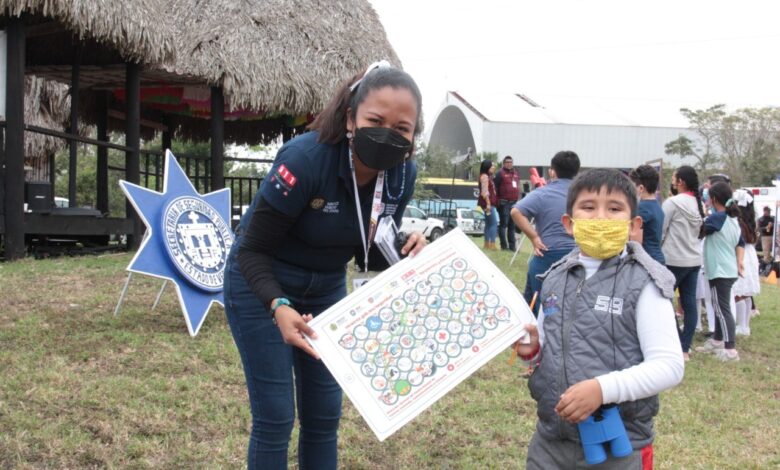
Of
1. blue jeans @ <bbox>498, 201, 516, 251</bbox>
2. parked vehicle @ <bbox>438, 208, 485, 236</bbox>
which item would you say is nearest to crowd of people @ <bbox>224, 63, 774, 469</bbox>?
blue jeans @ <bbox>498, 201, 516, 251</bbox>

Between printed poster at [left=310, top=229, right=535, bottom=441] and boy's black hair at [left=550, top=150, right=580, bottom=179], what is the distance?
3.63 m

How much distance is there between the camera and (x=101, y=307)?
6289 mm

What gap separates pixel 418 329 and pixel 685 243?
5.12 meters

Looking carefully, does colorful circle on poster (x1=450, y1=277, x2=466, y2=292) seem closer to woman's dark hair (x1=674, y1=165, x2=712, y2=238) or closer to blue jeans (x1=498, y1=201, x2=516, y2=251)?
woman's dark hair (x1=674, y1=165, x2=712, y2=238)

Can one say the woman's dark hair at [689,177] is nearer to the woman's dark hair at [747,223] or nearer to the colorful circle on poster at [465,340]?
the woman's dark hair at [747,223]

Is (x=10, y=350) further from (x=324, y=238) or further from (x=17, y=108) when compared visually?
(x=17, y=108)

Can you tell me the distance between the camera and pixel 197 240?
5898 millimetres

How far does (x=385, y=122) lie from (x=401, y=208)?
450mm

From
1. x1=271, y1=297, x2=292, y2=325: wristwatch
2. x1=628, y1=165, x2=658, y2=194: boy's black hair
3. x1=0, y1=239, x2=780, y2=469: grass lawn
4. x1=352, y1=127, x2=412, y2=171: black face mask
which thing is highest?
x1=352, y1=127, x2=412, y2=171: black face mask

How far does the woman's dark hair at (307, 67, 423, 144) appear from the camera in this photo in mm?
2275

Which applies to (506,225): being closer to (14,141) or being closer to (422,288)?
(14,141)

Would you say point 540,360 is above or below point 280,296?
below

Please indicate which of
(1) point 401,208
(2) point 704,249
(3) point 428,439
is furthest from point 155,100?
(1) point 401,208

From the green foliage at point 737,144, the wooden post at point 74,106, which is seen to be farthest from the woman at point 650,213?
the green foliage at point 737,144
